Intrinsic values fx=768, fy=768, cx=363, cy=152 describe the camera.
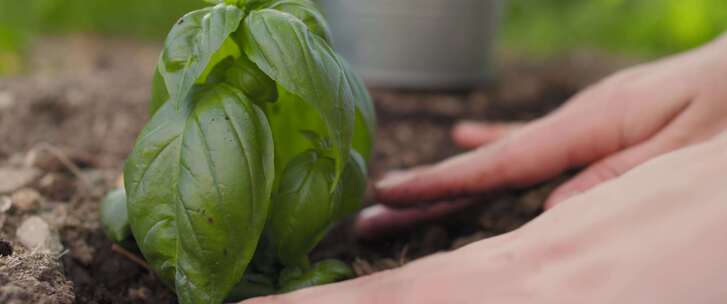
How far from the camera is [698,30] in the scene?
3514 millimetres

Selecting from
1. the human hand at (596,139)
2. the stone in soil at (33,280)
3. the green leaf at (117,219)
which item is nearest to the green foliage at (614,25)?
the human hand at (596,139)

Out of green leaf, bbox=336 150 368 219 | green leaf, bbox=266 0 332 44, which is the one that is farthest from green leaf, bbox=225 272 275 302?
green leaf, bbox=266 0 332 44

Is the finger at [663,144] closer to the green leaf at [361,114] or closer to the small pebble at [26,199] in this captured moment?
the green leaf at [361,114]

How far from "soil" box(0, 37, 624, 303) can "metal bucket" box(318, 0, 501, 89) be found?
7 cm

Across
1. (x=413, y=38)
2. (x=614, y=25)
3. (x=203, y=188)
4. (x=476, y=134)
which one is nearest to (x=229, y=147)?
(x=203, y=188)

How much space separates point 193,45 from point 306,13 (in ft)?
0.57

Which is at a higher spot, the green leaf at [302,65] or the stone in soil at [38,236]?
the green leaf at [302,65]

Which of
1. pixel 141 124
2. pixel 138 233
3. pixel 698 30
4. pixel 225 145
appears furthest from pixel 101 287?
pixel 698 30

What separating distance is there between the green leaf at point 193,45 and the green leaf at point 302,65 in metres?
0.04

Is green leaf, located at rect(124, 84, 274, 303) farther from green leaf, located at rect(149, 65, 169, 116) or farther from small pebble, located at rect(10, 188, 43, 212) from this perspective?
small pebble, located at rect(10, 188, 43, 212)

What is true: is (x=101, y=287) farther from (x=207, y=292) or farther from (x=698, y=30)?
(x=698, y=30)

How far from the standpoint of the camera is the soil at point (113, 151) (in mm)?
1264

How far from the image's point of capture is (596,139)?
1.62m

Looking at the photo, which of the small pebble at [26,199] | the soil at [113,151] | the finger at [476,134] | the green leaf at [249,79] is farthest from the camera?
the finger at [476,134]
